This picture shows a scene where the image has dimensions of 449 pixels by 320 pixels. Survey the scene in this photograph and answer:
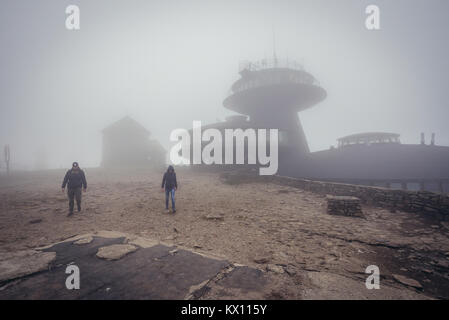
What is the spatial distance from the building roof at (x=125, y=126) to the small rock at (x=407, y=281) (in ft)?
132

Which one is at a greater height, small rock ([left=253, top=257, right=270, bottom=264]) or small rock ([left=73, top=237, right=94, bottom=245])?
small rock ([left=73, top=237, right=94, bottom=245])

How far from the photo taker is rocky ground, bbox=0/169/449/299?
9.29 feet

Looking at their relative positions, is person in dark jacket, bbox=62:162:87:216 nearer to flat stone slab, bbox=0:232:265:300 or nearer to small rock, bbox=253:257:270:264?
flat stone slab, bbox=0:232:265:300

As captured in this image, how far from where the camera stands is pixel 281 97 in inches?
998

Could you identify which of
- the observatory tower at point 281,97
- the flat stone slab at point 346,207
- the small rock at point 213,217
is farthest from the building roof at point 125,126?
the flat stone slab at point 346,207

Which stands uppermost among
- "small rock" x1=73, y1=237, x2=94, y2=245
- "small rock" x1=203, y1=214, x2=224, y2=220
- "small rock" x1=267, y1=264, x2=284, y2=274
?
"small rock" x1=73, y1=237, x2=94, y2=245

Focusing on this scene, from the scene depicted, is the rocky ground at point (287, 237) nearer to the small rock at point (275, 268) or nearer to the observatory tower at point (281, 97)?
the small rock at point (275, 268)

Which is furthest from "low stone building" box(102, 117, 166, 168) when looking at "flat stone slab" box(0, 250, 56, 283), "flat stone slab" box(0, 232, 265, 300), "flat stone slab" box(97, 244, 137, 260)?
"flat stone slab" box(0, 232, 265, 300)

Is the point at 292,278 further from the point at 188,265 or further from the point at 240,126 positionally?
the point at 240,126

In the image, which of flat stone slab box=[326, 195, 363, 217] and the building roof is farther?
the building roof

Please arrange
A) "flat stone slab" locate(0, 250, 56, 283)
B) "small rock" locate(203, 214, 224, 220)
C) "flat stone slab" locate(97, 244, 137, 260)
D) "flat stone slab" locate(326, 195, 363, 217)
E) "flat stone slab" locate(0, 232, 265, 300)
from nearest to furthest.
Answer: "flat stone slab" locate(0, 232, 265, 300), "flat stone slab" locate(0, 250, 56, 283), "flat stone slab" locate(97, 244, 137, 260), "small rock" locate(203, 214, 224, 220), "flat stone slab" locate(326, 195, 363, 217)

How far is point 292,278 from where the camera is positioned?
2918 millimetres

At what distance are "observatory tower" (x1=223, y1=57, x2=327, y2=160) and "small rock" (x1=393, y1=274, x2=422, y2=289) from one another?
20.4m
